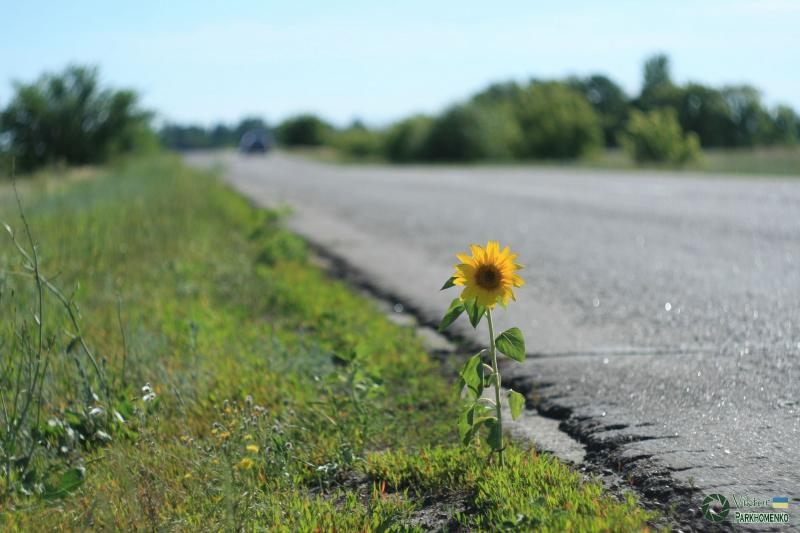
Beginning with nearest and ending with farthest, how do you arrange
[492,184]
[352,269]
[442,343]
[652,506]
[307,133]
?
[652,506] < [442,343] < [352,269] < [492,184] < [307,133]

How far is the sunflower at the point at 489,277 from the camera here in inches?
105

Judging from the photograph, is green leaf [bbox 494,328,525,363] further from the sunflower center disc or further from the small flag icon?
the small flag icon

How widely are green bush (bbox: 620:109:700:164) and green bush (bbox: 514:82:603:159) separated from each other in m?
8.28

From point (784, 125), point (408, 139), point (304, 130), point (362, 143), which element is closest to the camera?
point (408, 139)

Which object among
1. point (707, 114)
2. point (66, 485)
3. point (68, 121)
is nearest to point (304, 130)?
point (707, 114)

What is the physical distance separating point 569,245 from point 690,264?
1.38 m

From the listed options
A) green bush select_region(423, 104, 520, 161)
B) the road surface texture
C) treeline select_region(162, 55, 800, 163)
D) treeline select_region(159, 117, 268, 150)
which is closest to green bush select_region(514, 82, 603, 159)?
treeline select_region(162, 55, 800, 163)

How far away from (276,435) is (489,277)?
0.92m

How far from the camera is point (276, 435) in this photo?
297cm

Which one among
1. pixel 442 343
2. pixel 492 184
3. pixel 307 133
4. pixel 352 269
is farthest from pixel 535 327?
pixel 307 133

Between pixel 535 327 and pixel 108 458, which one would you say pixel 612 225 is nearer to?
pixel 535 327

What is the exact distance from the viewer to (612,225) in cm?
890

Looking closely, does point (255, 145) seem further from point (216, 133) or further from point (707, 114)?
point (216, 133)

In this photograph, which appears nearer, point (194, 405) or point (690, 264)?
point (194, 405)
